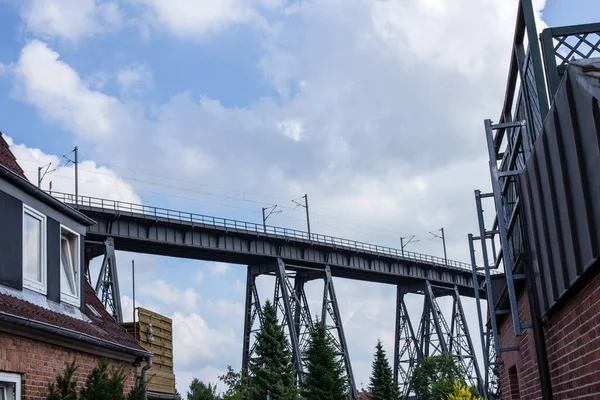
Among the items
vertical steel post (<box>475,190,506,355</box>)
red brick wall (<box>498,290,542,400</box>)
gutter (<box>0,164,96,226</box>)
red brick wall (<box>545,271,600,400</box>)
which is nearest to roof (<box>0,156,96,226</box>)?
gutter (<box>0,164,96,226</box>)

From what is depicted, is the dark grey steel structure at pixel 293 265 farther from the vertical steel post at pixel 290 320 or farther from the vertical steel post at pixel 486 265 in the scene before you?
the vertical steel post at pixel 486 265

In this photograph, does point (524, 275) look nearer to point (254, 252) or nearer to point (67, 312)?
point (67, 312)

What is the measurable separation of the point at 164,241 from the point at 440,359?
65.9ft

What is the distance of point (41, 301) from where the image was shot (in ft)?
28.0

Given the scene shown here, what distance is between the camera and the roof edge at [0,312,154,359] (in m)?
6.92

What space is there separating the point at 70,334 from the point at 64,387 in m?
0.59

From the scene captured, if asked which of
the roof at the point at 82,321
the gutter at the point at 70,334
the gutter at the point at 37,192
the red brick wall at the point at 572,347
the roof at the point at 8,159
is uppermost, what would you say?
the roof at the point at 8,159

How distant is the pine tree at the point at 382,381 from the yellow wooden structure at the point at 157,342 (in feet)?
85.4

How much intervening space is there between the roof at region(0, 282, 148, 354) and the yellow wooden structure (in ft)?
8.35

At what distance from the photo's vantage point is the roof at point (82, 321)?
24.1 feet

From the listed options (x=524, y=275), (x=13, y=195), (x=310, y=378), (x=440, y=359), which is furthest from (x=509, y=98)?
(x=440, y=359)

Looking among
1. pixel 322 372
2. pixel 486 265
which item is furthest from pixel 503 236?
pixel 322 372

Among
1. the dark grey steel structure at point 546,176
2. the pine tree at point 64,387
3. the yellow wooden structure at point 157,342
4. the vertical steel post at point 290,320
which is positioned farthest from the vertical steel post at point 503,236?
the vertical steel post at point 290,320

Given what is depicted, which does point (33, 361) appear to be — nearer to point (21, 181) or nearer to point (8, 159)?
point (21, 181)
